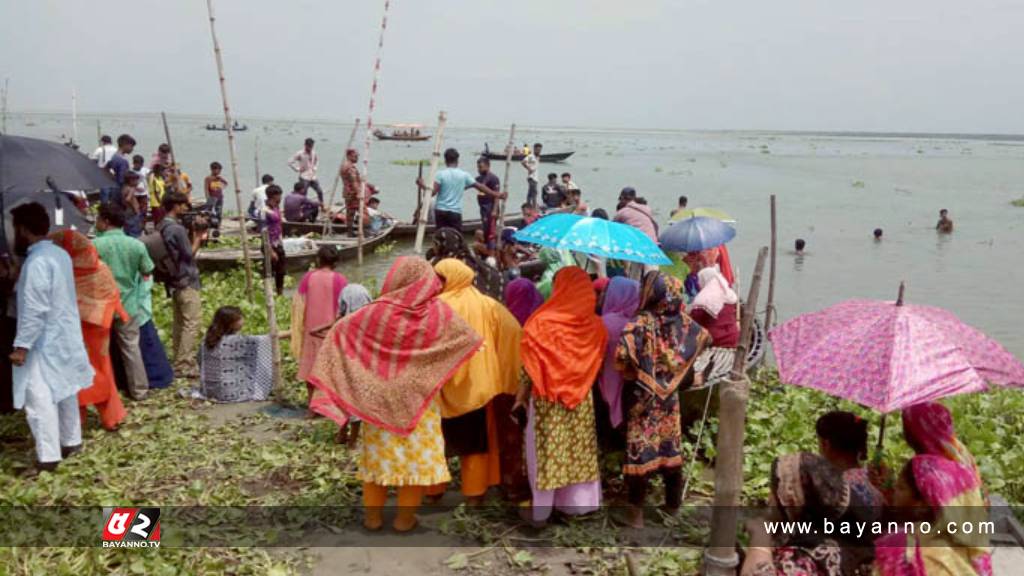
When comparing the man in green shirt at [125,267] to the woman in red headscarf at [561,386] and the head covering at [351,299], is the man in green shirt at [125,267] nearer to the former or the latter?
the head covering at [351,299]

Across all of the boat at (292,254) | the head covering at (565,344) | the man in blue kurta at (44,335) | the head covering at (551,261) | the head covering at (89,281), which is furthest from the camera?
the boat at (292,254)

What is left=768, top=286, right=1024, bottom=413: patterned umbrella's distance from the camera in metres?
3.15

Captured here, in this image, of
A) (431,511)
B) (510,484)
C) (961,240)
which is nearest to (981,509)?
(510,484)

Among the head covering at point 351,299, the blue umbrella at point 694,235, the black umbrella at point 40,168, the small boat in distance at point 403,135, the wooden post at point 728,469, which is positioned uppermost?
the small boat in distance at point 403,135

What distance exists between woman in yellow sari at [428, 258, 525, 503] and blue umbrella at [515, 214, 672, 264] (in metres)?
0.54

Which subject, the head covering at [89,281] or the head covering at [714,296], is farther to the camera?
the head covering at [714,296]

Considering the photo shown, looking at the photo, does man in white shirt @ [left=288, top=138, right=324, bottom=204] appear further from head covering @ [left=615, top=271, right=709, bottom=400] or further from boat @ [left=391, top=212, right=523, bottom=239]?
head covering @ [left=615, top=271, right=709, bottom=400]

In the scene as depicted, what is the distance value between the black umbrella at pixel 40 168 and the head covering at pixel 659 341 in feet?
13.1

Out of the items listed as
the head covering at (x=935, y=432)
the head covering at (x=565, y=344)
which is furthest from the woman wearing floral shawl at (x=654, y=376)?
the head covering at (x=935, y=432)

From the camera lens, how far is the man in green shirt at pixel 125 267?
6344 mm

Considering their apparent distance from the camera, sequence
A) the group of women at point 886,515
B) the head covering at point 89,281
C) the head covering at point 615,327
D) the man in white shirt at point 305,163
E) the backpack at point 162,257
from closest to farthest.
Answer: the group of women at point 886,515 → the head covering at point 615,327 → the head covering at point 89,281 → the backpack at point 162,257 → the man in white shirt at point 305,163

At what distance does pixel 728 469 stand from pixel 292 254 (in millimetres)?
10419

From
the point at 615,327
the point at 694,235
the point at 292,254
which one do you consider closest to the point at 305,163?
the point at 292,254

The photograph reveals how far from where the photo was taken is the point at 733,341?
6199mm
